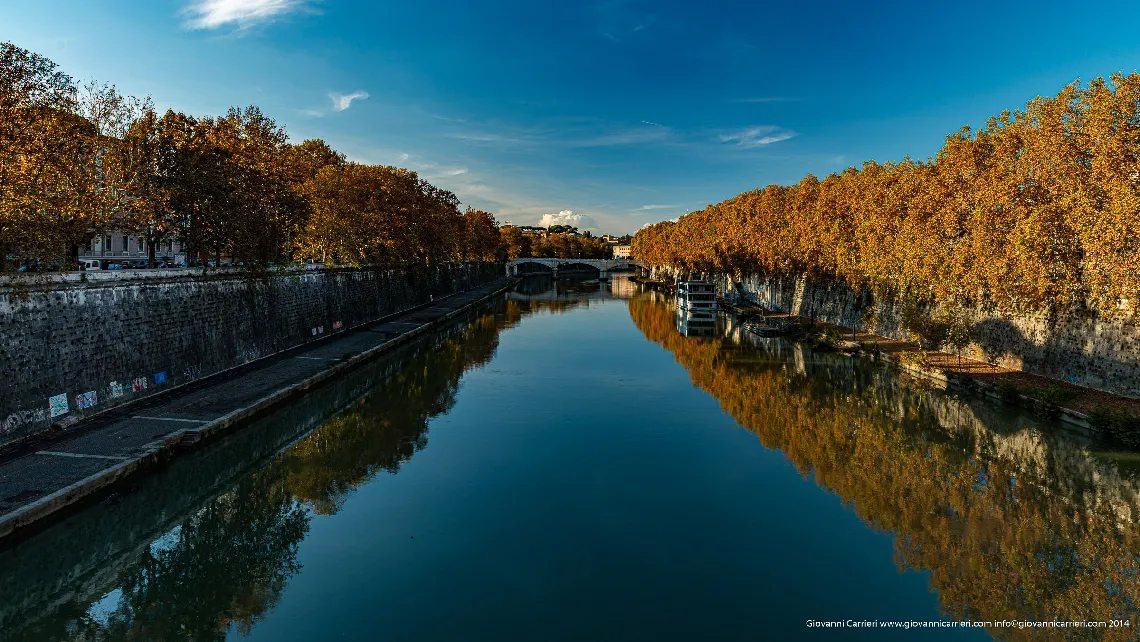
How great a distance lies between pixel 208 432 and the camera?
20.2 m

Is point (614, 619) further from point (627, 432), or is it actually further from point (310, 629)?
point (627, 432)

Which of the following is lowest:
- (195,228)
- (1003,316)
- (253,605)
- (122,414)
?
(253,605)

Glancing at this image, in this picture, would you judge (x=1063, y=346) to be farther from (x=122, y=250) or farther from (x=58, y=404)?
(x=122, y=250)

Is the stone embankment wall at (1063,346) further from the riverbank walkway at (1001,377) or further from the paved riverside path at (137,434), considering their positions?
the paved riverside path at (137,434)

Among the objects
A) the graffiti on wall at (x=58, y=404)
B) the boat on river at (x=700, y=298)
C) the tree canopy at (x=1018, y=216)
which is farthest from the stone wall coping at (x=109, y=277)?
the boat on river at (x=700, y=298)

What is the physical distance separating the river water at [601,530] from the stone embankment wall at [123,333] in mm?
4966

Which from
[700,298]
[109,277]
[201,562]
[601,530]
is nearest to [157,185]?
[109,277]

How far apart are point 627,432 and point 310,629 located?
592 inches

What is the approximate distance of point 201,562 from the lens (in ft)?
45.3

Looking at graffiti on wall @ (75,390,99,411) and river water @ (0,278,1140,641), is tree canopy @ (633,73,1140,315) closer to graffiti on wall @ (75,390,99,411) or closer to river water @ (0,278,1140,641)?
river water @ (0,278,1140,641)

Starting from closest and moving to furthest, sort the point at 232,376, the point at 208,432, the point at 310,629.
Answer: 1. the point at 310,629
2. the point at 208,432
3. the point at 232,376

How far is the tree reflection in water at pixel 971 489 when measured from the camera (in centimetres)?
1248

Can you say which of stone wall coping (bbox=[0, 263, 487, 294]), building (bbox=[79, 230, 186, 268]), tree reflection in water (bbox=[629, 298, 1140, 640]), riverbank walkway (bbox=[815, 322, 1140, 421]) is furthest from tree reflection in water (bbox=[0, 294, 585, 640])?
building (bbox=[79, 230, 186, 268])

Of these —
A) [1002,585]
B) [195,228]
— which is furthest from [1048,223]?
[195,228]
